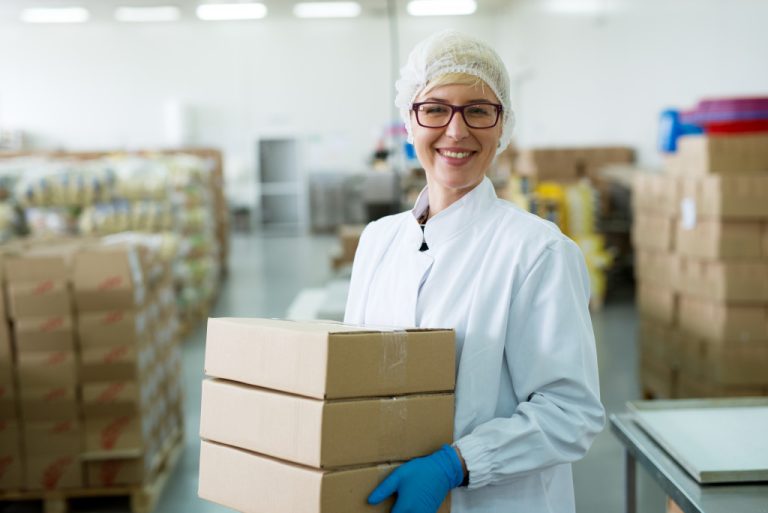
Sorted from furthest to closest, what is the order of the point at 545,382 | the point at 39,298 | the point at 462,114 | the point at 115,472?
the point at 115,472 < the point at 39,298 < the point at 462,114 < the point at 545,382

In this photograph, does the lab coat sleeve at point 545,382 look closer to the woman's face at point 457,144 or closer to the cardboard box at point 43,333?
the woman's face at point 457,144

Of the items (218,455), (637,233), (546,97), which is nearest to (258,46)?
(546,97)

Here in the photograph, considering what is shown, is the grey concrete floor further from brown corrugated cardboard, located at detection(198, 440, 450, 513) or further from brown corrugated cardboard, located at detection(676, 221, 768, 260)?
brown corrugated cardboard, located at detection(198, 440, 450, 513)

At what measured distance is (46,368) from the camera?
10.9 ft

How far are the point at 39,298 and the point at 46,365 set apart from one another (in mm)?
290

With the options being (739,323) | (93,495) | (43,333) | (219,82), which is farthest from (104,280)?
(219,82)

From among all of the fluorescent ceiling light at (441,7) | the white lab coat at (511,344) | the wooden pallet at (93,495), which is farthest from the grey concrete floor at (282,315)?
the fluorescent ceiling light at (441,7)

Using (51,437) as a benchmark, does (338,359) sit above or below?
above

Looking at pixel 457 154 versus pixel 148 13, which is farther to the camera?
pixel 148 13

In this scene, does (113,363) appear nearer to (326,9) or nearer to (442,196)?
(442,196)

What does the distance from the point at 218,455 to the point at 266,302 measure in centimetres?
667

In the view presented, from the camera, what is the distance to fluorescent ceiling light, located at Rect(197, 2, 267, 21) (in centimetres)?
1454

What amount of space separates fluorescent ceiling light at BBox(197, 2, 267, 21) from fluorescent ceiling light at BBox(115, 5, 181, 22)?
0.49 m

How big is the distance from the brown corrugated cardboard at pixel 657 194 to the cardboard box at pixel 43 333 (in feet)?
10.1
